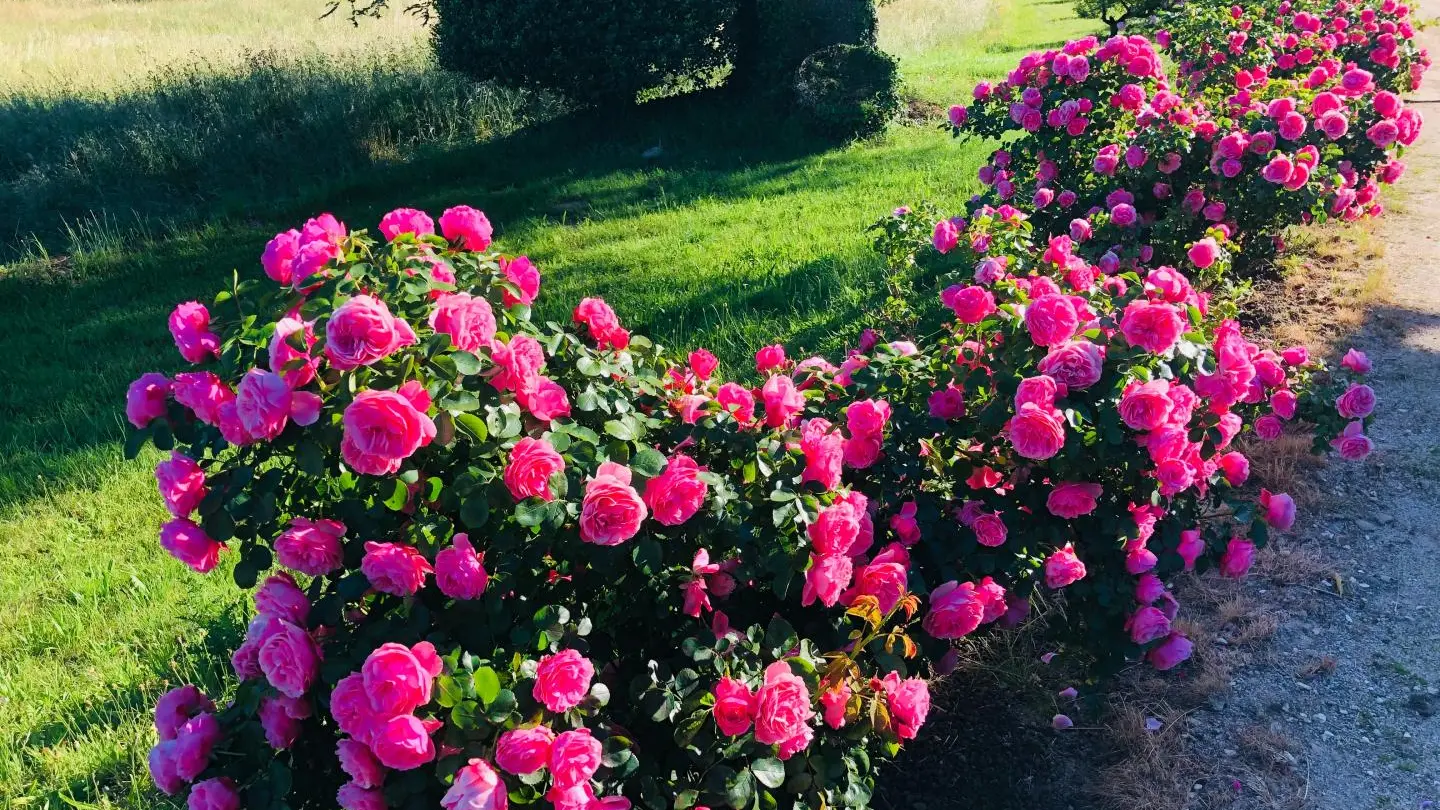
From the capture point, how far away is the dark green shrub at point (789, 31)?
9.60m

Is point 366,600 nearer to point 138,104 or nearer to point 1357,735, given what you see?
point 1357,735

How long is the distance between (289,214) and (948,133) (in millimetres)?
5747

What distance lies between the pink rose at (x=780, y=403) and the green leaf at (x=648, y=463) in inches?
14.7

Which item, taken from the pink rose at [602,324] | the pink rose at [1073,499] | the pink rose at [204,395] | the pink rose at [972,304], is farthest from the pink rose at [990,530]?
the pink rose at [204,395]

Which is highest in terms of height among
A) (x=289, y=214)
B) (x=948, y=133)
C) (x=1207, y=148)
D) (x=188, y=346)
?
(x=188, y=346)

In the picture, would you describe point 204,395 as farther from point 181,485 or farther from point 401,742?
point 401,742

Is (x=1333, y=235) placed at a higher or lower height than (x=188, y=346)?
lower

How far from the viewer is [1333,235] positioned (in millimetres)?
6000

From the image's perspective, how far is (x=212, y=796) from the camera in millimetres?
1670

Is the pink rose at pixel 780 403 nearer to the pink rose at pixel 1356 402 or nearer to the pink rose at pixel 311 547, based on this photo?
the pink rose at pixel 311 547

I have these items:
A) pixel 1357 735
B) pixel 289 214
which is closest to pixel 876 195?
pixel 289 214

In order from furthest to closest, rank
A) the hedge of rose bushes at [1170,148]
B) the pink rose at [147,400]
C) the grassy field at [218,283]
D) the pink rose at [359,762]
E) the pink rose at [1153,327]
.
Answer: the hedge of rose bushes at [1170,148], the grassy field at [218,283], the pink rose at [1153,327], the pink rose at [147,400], the pink rose at [359,762]

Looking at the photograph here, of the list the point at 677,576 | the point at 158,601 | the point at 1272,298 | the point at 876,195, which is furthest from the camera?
the point at 876,195

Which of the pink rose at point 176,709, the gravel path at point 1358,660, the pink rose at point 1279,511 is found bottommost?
the gravel path at point 1358,660
